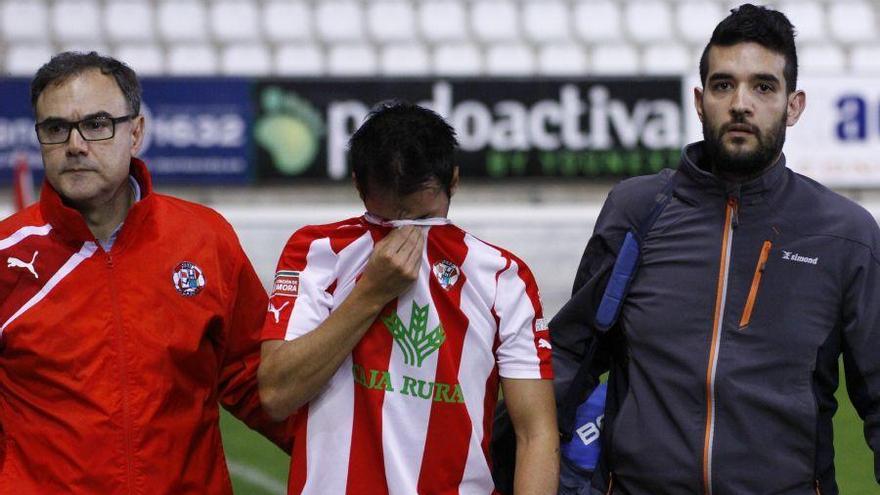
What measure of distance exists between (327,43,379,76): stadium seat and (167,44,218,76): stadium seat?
3.58ft

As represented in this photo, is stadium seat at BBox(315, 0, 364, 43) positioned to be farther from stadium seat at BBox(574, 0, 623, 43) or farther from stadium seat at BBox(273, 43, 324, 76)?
stadium seat at BBox(574, 0, 623, 43)

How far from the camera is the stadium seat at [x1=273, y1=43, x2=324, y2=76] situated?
12.2 meters

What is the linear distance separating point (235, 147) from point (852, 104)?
569cm

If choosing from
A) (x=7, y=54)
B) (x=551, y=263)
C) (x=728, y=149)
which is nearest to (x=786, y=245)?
(x=728, y=149)

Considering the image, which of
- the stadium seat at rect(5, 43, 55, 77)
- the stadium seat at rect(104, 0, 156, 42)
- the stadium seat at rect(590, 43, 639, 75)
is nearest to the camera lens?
the stadium seat at rect(5, 43, 55, 77)

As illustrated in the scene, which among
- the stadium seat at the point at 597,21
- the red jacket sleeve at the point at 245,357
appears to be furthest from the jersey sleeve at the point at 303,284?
the stadium seat at the point at 597,21

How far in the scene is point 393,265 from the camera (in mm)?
2453

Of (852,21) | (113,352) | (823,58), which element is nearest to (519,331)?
(113,352)

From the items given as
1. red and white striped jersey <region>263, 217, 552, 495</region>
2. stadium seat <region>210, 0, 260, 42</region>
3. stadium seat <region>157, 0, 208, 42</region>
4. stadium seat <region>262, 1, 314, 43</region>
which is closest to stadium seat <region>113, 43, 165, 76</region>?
stadium seat <region>157, 0, 208, 42</region>

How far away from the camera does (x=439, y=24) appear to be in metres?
12.5

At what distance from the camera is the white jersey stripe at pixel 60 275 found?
2592mm

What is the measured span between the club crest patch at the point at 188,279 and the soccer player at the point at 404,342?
0.75ft

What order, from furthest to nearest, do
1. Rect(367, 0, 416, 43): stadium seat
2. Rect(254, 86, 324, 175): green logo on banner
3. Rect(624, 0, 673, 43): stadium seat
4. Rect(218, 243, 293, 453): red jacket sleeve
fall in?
Rect(624, 0, 673, 43): stadium seat → Rect(367, 0, 416, 43): stadium seat → Rect(254, 86, 324, 175): green logo on banner → Rect(218, 243, 293, 453): red jacket sleeve

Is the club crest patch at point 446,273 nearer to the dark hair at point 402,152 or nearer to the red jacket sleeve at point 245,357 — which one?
the dark hair at point 402,152
